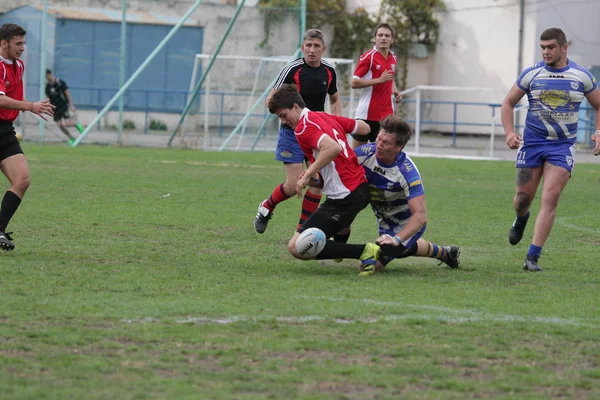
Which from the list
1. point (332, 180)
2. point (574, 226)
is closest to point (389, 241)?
point (332, 180)

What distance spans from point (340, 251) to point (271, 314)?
69.3 inches

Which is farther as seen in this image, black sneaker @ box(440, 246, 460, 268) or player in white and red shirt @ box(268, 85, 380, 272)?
black sneaker @ box(440, 246, 460, 268)

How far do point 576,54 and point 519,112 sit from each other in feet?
10.8

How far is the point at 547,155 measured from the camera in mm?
7875

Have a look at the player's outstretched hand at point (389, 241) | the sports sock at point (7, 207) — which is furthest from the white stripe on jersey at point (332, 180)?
the sports sock at point (7, 207)

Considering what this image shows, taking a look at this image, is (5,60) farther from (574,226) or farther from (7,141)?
(574,226)

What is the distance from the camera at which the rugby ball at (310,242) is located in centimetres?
710

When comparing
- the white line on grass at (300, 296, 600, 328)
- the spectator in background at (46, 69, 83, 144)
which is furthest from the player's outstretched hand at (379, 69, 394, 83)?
the spectator in background at (46, 69, 83, 144)

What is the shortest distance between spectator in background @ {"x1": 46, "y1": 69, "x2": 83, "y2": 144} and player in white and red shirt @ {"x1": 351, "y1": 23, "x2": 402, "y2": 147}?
14097 mm

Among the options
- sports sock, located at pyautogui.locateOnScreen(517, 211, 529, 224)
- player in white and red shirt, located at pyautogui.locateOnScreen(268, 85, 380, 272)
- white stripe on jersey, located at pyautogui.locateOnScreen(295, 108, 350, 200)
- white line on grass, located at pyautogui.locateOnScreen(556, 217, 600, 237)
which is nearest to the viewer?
player in white and red shirt, located at pyautogui.locateOnScreen(268, 85, 380, 272)

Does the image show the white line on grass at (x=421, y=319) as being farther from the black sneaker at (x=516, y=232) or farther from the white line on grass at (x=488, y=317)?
the black sneaker at (x=516, y=232)

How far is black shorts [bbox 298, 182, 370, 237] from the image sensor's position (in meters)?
7.32

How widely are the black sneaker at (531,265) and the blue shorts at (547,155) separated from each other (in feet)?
2.72

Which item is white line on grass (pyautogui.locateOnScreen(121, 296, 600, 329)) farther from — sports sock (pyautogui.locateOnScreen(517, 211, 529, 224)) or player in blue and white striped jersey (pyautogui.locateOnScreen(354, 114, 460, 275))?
sports sock (pyautogui.locateOnScreen(517, 211, 529, 224))
